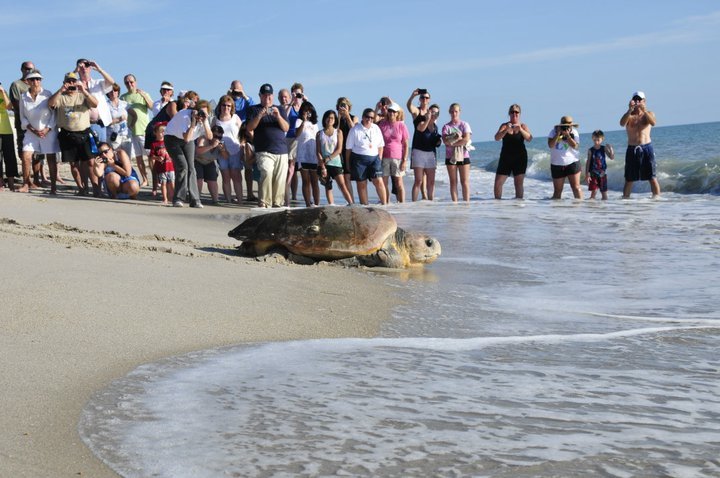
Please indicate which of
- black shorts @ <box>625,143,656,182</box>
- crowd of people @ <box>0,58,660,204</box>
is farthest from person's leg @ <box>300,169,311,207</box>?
black shorts @ <box>625,143,656,182</box>

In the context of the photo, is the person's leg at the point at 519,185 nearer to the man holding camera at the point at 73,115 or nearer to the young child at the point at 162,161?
the young child at the point at 162,161

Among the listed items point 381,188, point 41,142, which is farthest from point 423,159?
point 41,142

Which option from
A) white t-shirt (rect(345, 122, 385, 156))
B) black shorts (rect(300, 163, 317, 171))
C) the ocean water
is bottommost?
the ocean water

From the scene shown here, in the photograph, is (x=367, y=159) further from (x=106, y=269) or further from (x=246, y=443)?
(x=246, y=443)

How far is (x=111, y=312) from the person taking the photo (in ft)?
13.7

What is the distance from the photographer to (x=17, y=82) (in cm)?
1150

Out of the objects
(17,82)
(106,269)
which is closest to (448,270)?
(106,269)

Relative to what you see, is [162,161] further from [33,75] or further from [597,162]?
[597,162]

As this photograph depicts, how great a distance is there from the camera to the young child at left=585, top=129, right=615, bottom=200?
13805 millimetres

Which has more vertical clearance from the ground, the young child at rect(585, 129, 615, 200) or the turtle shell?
the young child at rect(585, 129, 615, 200)

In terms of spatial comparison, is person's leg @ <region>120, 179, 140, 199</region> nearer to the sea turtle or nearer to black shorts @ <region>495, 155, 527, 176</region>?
the sea turtle

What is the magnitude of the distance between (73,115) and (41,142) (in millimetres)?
601

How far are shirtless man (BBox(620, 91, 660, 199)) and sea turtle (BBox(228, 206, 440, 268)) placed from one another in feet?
24.7

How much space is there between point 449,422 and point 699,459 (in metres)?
0.78
